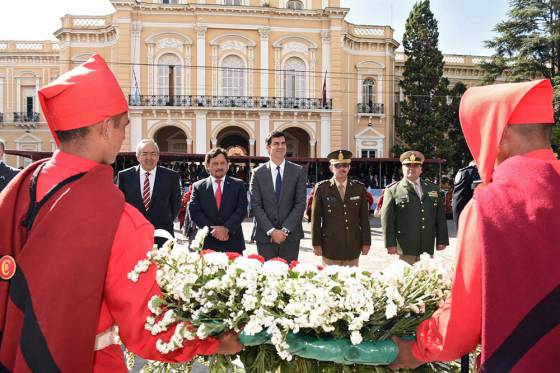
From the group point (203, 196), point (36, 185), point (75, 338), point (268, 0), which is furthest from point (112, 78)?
point (268, 0)

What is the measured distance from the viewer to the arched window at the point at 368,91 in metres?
31.0

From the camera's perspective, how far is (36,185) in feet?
6.02

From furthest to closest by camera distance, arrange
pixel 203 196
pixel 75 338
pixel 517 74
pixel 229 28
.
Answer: pixel 229 28, pixel 517 74, pixel 203 196, pixel 75 338

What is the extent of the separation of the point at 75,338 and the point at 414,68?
101ft

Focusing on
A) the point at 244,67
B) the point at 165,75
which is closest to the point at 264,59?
the point at 244,67

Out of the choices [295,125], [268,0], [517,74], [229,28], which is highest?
[268,0]

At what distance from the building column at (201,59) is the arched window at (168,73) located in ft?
3.55

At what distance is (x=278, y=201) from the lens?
5.66m

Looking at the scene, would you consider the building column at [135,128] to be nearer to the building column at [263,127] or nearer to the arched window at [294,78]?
the building column at [263,127]

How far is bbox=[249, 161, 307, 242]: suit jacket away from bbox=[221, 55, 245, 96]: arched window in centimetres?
2416

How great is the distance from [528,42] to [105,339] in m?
27.4

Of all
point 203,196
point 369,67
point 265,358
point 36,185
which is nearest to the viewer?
point 36,185

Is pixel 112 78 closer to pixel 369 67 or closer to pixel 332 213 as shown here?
pixel 332 213

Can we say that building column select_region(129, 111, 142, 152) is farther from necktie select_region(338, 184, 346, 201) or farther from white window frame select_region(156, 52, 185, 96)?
necktie select_region(338, 184, 346, 201)
